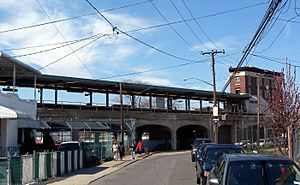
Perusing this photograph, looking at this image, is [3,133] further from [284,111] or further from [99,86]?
[99,86]

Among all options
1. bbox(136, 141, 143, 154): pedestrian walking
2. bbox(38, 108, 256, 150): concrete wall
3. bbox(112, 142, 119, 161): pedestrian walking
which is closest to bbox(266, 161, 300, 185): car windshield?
bbox(112, 142, 119, 161): pedestrian walking

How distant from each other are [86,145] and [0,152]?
1041cm

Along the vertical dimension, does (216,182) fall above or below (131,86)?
below

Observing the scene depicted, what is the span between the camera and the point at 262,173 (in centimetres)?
816

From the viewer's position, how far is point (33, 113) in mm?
33844

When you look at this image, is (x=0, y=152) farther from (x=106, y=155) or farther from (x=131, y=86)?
(x=131, y=86)

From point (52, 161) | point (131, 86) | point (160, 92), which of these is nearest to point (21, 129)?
point (52, 161)

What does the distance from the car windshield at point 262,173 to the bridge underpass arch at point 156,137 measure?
204 feet

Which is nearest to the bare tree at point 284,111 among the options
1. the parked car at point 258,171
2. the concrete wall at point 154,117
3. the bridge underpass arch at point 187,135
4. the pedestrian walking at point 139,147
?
the parked car at point 258,171

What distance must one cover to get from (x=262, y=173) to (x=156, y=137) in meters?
69.8

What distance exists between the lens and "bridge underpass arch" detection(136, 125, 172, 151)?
7244 centimetres

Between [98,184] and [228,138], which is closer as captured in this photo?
[98,184]

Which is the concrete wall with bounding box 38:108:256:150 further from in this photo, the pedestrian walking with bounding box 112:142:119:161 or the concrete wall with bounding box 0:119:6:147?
the concrete wall with bounding box 0:119:6:147

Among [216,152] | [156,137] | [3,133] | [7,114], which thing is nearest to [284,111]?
[216,152]
